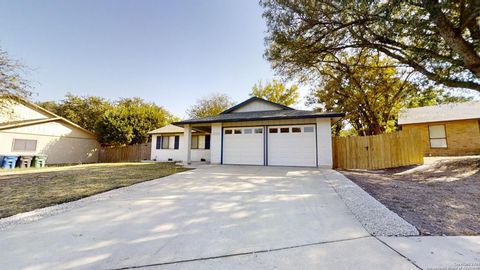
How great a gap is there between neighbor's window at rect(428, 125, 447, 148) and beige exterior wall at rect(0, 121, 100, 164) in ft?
95.0

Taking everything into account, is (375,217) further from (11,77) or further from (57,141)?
(57,141)

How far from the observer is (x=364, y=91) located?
1324cm

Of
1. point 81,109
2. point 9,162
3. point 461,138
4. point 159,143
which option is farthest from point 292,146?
point 81,109

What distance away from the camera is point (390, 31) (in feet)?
21.6

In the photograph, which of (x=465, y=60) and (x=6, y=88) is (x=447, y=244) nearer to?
(x=465, y=60)

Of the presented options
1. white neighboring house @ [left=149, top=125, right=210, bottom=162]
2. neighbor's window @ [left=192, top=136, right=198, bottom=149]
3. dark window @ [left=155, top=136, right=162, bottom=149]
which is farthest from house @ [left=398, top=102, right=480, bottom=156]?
dark window @ [left=155, top=136, right=162, bottom=149]

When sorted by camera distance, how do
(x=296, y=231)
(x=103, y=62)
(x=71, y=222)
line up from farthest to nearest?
(x=103, y=62) → (x=71, y=222) → (x=296, y=231)

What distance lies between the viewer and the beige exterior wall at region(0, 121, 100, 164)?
41.4 feet

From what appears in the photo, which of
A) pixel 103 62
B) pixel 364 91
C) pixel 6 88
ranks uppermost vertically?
pixel 103 62


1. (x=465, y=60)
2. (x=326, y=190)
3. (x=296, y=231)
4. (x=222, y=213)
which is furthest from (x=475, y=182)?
(x=222, y=213)

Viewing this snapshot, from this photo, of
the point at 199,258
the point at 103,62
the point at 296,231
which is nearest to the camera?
the point at 199,258

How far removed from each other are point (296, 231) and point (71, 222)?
11.1ft

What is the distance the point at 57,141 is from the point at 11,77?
783 cm

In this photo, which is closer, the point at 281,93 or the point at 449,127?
the point at 449,127
